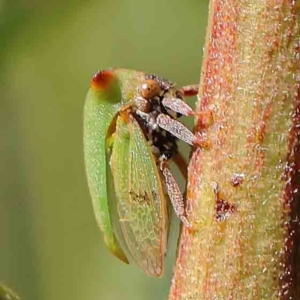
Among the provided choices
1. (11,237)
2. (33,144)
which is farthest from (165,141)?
(33,144)

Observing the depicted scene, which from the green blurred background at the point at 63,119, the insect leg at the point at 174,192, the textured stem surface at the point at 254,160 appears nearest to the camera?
the textured stem surface at the point at 254,160

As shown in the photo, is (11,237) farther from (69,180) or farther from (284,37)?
(284,37)

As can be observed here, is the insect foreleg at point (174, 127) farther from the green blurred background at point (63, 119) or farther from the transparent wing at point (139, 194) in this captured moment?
the green blurred background at point (63, 119)

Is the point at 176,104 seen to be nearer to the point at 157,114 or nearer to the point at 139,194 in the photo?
the point at 157,114

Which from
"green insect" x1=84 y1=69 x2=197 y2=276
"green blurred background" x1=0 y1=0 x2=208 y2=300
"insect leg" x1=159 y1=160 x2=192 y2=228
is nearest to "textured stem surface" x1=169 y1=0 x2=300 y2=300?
"insect leg" x1=159 y1=160 x2=192 y2=228

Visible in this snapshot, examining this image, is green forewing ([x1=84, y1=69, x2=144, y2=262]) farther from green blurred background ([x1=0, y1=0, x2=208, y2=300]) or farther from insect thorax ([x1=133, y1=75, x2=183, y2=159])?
green blurred background ([x1=0, y1=0, x2=208, y2=300])

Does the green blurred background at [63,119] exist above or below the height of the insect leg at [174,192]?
below

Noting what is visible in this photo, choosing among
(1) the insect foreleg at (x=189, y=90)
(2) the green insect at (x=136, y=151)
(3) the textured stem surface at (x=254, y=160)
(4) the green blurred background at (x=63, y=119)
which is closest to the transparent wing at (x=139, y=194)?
(2) the green insect at (x=136, y=151)

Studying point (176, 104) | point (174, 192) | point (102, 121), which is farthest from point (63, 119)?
point (174, 192)
